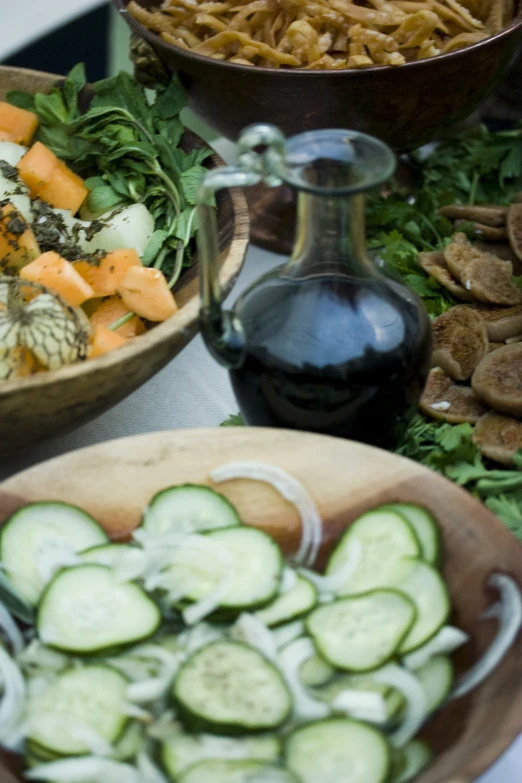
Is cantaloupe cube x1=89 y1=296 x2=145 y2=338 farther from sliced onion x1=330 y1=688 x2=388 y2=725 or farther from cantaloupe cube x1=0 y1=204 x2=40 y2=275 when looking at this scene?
sliced onion x1=330 y1=688 x2=388 y2=725

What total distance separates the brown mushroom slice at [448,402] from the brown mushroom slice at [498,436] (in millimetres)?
21

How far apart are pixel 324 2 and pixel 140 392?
59 cm

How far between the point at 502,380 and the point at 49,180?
0.64 m

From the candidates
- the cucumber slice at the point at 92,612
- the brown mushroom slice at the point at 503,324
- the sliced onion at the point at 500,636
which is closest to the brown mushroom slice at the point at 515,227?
the brown mushroom slice at the point at 503,324

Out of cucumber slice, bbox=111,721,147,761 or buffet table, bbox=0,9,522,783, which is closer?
cucumber slice, bbox=111,721,147,761

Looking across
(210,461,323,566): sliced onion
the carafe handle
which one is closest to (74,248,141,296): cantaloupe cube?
the carafe handle

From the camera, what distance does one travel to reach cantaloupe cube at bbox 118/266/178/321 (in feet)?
3.43

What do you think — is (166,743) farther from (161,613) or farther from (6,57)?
Answer: (6,57)

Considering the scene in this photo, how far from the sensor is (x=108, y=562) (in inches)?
30.0

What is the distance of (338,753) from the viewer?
61 centimetres

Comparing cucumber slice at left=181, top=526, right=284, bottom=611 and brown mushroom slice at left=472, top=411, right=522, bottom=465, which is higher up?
cucumber slice at left=181, top=526, right=284, bottom=611

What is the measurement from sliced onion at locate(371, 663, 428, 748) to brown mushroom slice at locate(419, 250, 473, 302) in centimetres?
65

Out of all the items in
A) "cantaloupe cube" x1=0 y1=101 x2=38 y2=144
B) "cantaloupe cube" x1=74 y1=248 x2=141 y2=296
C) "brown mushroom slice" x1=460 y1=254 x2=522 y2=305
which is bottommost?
"brown mushroom slice" x1=460 y1=254 x2=522 y2=305

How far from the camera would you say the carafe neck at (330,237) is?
0.83 meters
